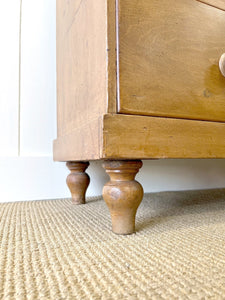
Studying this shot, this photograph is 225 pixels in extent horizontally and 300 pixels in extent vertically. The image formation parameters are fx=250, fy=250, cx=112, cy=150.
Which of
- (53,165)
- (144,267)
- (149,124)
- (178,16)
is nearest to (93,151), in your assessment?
(149,124)

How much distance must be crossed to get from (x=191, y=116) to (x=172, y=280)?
33cm

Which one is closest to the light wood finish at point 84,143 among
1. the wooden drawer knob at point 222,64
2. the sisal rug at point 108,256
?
the sisal rug at point 108,256

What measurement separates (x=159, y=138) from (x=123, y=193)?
0.42 ft

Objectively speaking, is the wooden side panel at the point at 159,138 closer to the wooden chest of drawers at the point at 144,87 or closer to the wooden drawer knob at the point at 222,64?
the wooden chest of drawers at the point at 144,87

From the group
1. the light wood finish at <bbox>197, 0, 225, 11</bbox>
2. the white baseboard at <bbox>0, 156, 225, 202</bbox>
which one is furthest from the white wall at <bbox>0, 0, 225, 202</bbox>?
the light wood finish at <bbox>197, 0, 225, 11</bbox>

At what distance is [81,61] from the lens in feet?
2.03

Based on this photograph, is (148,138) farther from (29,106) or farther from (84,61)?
(29,106)

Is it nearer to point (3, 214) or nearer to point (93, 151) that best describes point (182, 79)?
point (93, 151)

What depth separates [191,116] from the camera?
0.53 m

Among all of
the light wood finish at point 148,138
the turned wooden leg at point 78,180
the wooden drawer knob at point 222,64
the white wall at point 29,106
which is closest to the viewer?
the light wood finish at point 148,138

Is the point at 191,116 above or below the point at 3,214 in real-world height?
above

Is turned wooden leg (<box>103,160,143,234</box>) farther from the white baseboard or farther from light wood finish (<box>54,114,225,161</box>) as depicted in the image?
the white baseboard

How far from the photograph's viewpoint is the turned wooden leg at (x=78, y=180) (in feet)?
2.71

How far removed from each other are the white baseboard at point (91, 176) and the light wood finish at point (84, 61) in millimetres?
194
